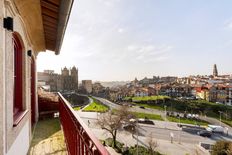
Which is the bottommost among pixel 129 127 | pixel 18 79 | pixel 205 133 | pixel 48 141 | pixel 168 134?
pixel 205 133

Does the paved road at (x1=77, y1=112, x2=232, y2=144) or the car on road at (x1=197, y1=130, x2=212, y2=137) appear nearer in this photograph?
the paved road at (x1=77, y1=112, x2=232, y2=144)

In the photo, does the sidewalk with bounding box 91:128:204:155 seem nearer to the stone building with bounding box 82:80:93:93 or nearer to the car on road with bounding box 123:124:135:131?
the car on road with bounding box 123:124:135:131

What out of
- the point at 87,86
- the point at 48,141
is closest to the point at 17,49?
the point at 48,141

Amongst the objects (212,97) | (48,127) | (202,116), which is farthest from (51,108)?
(212,97)

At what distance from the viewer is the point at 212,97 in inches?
2330

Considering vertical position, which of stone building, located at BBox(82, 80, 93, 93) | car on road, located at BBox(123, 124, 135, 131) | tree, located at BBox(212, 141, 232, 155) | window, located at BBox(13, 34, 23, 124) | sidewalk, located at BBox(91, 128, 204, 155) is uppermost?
window, located at BBox(13, 34, 23, 124)

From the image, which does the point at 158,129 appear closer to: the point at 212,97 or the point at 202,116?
the point at 202,116

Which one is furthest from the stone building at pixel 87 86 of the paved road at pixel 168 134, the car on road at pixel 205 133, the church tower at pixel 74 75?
the car on road at pixel 205 133

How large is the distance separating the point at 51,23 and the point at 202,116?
45.1 m

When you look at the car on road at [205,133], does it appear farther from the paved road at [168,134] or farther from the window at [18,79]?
the window at [18,79]

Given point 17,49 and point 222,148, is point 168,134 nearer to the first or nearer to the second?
point 222,148

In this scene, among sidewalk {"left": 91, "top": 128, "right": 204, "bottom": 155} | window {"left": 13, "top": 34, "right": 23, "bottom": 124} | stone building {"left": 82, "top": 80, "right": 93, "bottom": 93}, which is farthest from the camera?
stone building {"left": 82, "top": 80, "right": 93, "bottom": 93}

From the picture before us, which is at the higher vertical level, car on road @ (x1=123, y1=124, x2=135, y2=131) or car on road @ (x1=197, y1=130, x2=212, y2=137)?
car on road @ (x1=123, y1=124, x2=135, y2=131)

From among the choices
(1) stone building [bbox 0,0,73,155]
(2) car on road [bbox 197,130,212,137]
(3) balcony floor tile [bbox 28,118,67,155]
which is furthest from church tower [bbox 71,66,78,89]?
(1) stone building [bbox 0,0,73,155]
